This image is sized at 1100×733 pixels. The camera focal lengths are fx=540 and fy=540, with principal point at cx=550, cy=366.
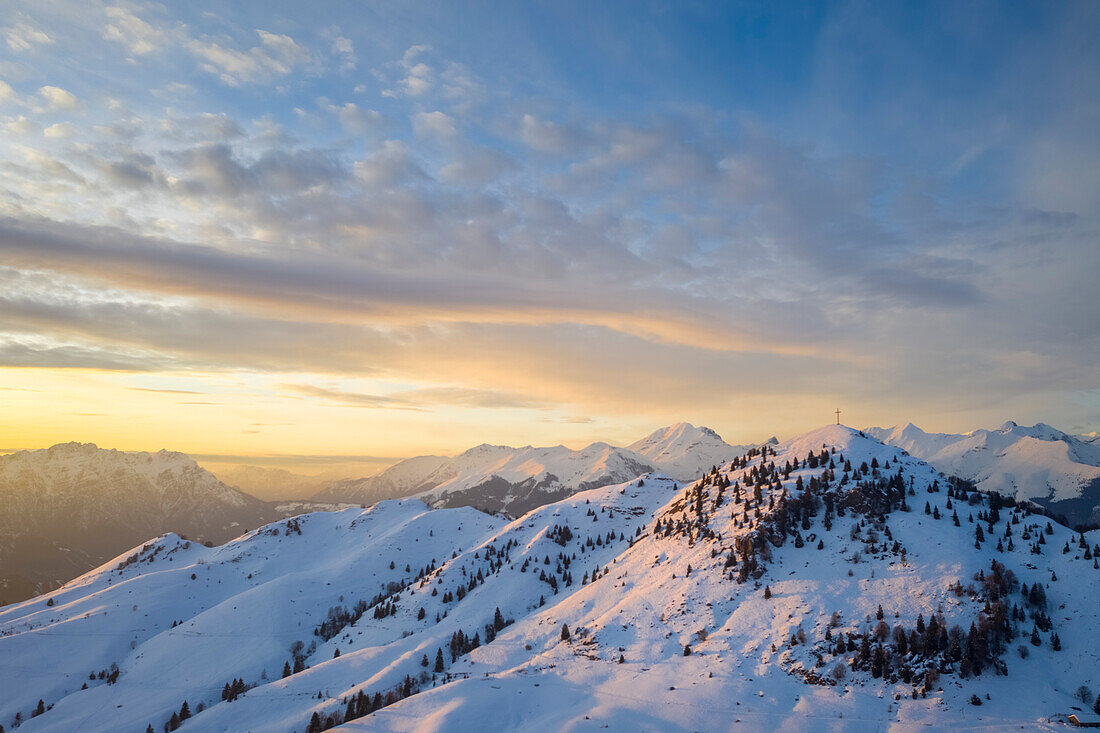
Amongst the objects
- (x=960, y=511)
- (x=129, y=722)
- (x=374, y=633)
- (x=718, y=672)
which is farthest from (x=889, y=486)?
(x=129, y=722)

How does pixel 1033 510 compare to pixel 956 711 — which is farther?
pixel 1033 510

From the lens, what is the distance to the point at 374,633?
181375 millimetres

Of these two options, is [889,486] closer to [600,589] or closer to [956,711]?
[956,711]

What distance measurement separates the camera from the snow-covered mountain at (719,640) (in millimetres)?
82625

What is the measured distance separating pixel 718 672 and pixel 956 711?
1335 inches

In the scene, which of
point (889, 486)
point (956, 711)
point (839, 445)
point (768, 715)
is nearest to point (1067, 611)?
point (956, 711)

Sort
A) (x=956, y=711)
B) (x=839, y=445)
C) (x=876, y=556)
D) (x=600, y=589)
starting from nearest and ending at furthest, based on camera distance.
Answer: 1. (x=956, y=711)
2. (x=876, y=556)
3. (x=600, y=589)
4. (x=839, y=445)

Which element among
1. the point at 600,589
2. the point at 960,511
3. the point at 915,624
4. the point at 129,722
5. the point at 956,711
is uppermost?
the point at 960,511

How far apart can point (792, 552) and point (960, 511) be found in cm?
3847

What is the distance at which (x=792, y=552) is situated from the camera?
A: 124 meters

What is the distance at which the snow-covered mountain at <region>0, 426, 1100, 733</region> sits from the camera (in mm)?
82625

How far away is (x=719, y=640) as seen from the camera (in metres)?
105

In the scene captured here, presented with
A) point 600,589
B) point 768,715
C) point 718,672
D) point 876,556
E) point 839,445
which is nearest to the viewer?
point 768,715

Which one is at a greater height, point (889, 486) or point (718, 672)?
point (889, 486)
